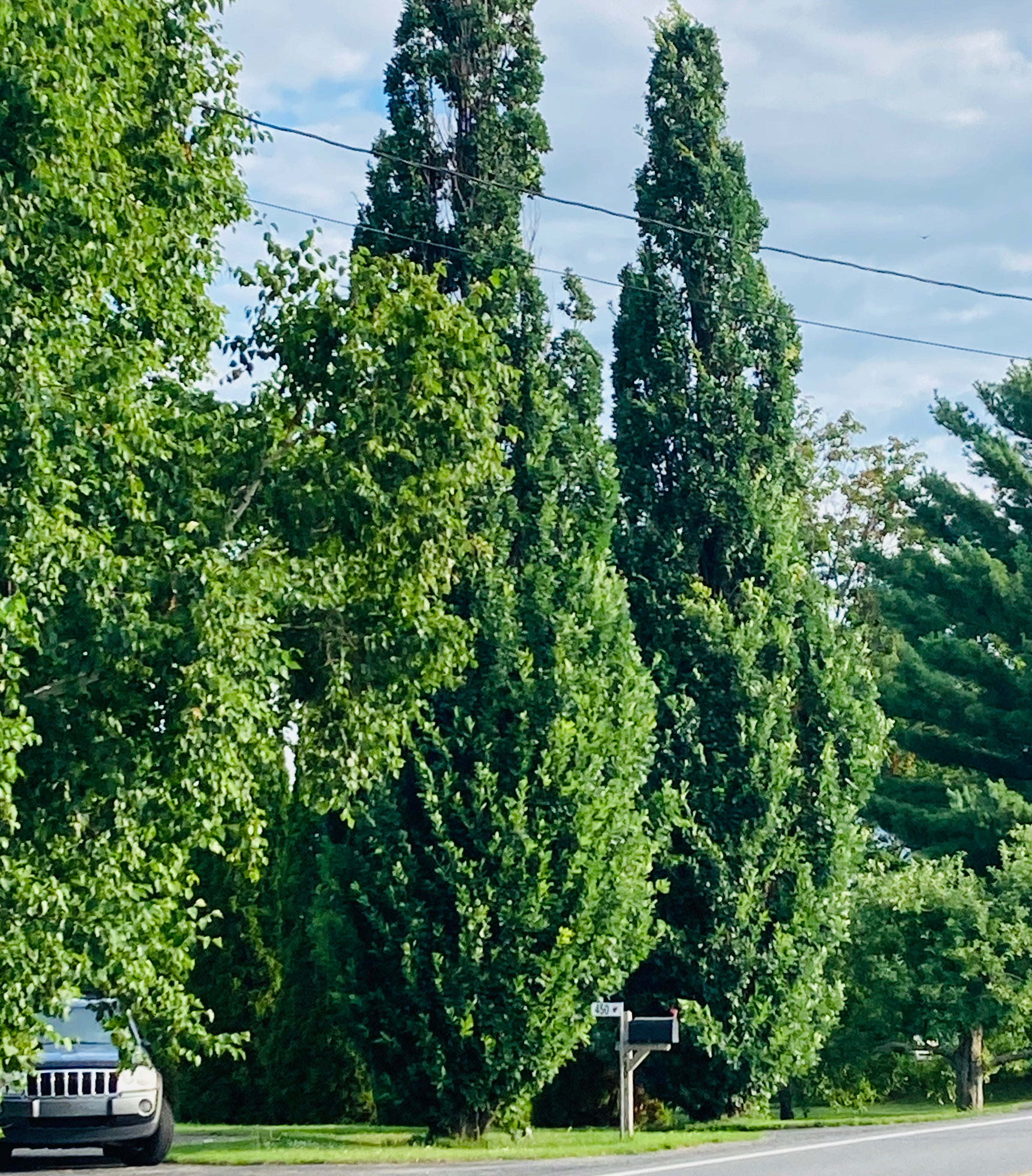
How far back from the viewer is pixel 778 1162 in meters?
15.6

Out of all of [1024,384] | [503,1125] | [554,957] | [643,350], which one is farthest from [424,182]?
[1024,384]

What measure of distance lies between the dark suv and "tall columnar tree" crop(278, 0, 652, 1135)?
11.2 ft

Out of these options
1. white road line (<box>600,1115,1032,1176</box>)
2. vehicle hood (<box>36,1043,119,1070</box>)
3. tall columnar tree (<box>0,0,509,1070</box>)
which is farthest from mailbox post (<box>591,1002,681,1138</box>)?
tall columnar tree (<box>0,0,509,1070</box>)

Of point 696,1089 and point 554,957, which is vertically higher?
point 554,957

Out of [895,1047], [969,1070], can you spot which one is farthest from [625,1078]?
[969,1070]

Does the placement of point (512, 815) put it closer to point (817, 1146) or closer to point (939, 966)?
point (817, 1146)

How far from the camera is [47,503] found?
1150 centimetres

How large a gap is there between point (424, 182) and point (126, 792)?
13.3 metres

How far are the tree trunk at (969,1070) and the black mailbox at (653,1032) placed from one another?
7.04 m

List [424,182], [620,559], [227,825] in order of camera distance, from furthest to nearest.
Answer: [620,559], [424,182], [227,825]

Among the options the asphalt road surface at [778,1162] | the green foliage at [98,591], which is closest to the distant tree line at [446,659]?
the green foliage at [98,591]

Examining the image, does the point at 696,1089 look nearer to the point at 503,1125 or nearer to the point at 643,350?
the point at 503,1125

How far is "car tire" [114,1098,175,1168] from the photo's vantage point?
1812 cm

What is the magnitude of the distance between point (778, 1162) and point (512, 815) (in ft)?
19.2
